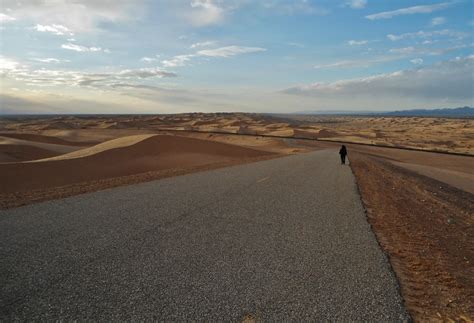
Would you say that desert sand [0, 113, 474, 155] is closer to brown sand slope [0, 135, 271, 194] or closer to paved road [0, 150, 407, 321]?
brown sand slope [0, 135, 271, 194]

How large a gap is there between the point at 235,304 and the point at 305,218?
18.1ft

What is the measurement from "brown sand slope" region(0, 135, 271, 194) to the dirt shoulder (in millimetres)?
16393

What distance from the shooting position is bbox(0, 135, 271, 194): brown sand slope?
21.2m

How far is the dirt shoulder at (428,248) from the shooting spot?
584 centimetres

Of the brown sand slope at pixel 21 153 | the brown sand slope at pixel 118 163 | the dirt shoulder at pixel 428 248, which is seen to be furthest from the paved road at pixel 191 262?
the brown sand slope at pixel 21 153

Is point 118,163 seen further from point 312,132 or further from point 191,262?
point 312,132

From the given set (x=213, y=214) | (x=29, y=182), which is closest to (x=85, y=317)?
(x=213, y=214)

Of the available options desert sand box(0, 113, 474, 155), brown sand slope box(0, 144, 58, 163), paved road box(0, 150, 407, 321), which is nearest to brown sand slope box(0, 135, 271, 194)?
Answer: paved road box(0, 150, 407, 321)

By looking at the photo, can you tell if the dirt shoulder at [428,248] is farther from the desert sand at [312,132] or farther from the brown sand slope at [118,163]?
the desert sand at [312,132]

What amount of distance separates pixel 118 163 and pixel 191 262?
79.4 ft

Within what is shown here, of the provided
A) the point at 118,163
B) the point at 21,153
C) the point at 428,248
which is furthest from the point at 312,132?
the point at 428,248

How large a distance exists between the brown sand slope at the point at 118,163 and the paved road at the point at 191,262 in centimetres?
1036

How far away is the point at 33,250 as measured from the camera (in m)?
7.27

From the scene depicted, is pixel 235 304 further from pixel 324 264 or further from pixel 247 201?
pixel 247 201
